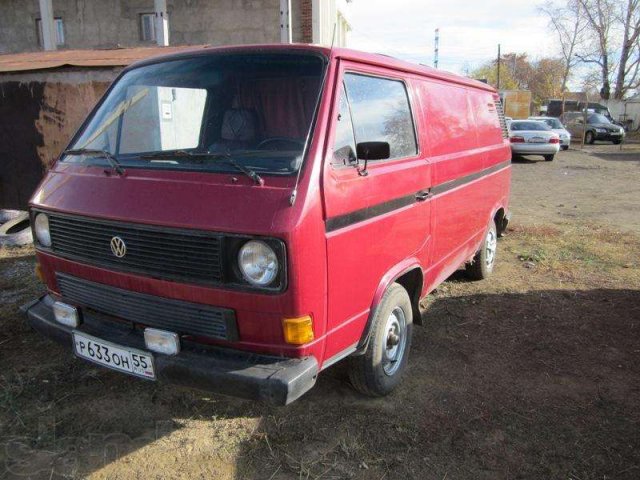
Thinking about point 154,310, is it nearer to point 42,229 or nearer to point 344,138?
point 42,229

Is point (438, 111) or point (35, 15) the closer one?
point (438, 111)

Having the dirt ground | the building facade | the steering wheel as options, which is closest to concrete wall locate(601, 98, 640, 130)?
the building facade

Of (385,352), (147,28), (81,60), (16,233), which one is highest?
(147,28)

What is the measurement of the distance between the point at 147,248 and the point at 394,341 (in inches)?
65.4

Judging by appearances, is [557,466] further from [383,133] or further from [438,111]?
[438,111]

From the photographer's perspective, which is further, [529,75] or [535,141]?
[529,75]

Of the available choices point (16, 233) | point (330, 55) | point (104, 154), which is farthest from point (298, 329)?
point (16, 233)

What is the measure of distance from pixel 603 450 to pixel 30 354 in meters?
3.83

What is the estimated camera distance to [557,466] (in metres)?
2.71

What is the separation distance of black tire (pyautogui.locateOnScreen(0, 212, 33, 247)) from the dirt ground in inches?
76.8

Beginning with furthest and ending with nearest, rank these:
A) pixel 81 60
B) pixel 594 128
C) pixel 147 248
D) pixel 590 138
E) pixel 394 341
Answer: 1. pixel 590 138
2. pixel 594 128
3. pixel 81 60
4. pixel 394 341
5. pixel 147 248

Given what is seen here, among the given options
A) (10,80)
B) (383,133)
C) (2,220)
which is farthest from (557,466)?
(10,80)

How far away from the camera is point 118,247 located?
8.70 feet

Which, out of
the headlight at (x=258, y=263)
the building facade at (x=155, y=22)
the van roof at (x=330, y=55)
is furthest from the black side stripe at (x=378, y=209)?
the building facade at (x=155, y=22)
